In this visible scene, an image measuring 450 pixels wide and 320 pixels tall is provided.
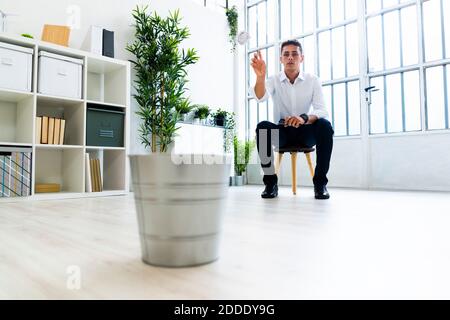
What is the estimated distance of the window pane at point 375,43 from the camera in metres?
3.79

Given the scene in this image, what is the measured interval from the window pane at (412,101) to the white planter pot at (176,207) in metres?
3.46

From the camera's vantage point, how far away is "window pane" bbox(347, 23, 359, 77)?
3.98m

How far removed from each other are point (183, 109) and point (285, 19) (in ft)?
7.25

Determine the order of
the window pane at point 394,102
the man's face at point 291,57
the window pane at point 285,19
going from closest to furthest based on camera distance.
Result: the man's face at point 291,57, the window pane at point 394,102, the window pane at point 285,19

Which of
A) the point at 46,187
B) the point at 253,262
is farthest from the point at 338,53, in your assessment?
the point at 253,262

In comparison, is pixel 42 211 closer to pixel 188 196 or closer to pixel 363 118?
pixel 188 196

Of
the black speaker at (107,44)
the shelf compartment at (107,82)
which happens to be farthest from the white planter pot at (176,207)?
the black speaker at (107,44)

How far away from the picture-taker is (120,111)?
290 centimetres

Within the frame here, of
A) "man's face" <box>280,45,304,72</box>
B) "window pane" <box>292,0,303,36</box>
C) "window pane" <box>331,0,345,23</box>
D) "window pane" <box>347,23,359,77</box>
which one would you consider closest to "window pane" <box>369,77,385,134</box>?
"window pane" <box>347,23,359,77</box>

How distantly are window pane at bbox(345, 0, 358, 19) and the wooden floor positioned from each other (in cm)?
339

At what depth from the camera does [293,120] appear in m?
2.36

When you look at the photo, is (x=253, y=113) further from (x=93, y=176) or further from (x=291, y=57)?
(x=93, y=176)

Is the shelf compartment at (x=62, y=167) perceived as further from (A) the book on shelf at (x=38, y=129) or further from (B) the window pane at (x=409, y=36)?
(B) the window pane at (x=409, y=36)
